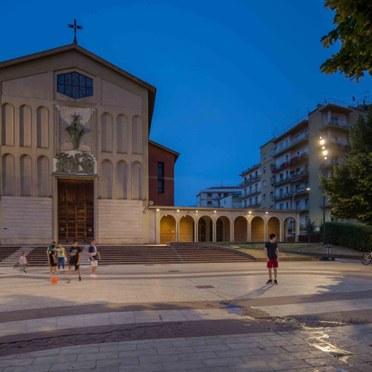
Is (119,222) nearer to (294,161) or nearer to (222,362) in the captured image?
(222,362)

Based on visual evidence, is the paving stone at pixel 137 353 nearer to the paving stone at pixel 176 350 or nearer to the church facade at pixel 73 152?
the paving stone at pixel 176 350

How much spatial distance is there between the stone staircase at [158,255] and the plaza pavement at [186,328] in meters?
11.8

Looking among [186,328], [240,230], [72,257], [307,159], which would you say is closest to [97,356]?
[186,328]

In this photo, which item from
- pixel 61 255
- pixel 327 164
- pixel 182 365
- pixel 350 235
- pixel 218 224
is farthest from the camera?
pixel 327 164

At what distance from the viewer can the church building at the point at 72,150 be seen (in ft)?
96.3

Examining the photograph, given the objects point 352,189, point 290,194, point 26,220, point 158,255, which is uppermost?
point 290,194

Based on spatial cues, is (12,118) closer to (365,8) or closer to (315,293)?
(315,293)

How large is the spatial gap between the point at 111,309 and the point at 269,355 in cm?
445

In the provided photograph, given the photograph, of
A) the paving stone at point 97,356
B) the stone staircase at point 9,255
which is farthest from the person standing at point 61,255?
the paving stone at point 97,356

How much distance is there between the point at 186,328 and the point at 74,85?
3015cm

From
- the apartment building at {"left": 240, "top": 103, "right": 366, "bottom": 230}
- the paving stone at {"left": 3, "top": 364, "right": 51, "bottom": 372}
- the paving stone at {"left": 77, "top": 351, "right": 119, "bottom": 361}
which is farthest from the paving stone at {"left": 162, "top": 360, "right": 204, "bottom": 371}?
the apartment building at {"left": 240, "top": 103, "right": 366, "bottom": 230}

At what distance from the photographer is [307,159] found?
52.2m

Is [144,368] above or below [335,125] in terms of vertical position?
below

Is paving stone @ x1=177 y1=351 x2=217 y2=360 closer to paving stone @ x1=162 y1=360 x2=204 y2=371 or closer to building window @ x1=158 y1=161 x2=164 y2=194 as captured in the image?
paving stone @ x1=162 y1=360 x2=204 y2=371
